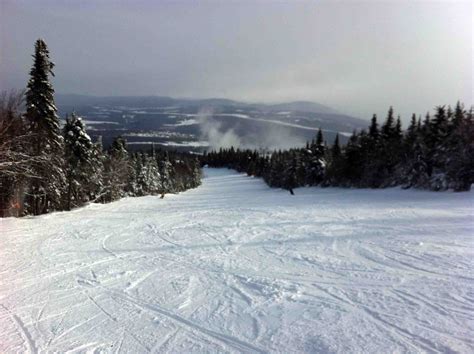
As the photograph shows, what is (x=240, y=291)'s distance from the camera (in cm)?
733

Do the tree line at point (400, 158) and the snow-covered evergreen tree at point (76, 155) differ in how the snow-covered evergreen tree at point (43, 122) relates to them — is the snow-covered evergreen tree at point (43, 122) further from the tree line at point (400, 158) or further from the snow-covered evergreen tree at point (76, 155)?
the tree line at point (400, 158)

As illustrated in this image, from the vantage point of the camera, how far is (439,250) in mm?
10180

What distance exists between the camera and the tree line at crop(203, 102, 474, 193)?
105 feet

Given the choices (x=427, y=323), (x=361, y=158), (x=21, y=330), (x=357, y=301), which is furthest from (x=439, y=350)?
(x=361, y=158)

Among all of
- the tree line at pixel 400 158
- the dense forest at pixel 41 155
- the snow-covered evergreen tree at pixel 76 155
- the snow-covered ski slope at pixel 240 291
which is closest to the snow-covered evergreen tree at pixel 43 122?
the dense forest at pixel 41 155

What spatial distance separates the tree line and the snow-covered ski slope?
22927mm

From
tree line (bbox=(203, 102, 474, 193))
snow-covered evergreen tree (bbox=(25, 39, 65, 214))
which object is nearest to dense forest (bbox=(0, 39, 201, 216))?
snow-covered evergreen tree (bbox=(25, 39, 65, 214))

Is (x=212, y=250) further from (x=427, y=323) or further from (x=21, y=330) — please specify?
(x=427, y=323)

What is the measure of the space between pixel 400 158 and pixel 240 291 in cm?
3955

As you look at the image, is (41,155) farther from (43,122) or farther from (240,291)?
(240,291)

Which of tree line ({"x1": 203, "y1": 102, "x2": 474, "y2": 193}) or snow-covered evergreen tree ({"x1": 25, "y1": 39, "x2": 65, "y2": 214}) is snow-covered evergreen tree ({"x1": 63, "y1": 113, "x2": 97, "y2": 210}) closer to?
snow-covered evergreen tree ({"x1": 25, "y1": 39, "x2": 65, "y2": 214})

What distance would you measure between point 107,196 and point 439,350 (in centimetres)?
4211

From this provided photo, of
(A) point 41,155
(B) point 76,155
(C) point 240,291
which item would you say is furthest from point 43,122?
(C) point 240,291

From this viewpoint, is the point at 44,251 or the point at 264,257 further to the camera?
the point at 44,251
